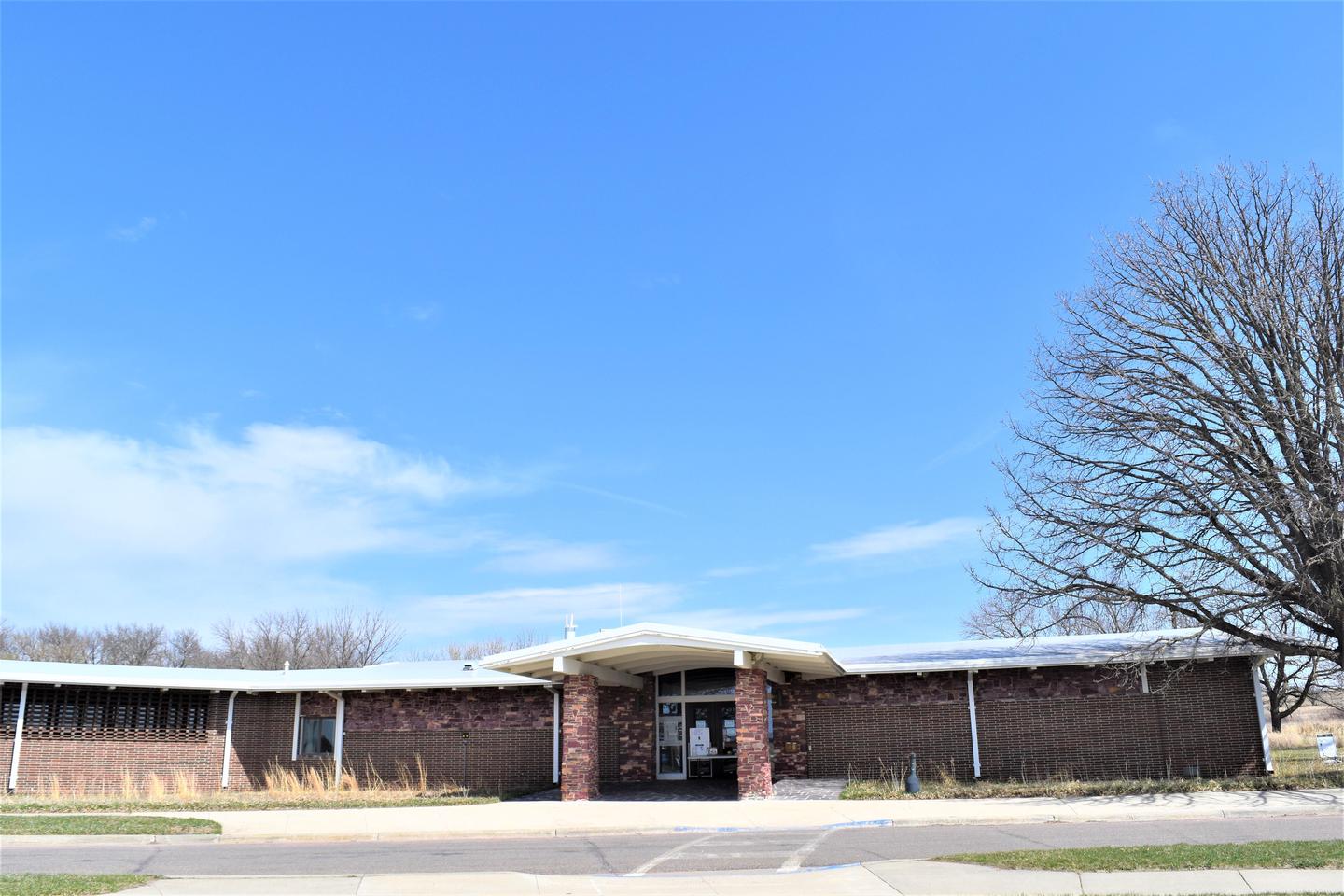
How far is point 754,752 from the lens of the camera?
21375 millimetres

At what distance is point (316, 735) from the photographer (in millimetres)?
27266

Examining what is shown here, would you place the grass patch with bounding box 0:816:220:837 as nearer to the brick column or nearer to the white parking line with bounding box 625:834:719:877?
the white parking line with bounding box 625:834:719:877

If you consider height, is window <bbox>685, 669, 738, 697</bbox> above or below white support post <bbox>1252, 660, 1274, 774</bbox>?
above

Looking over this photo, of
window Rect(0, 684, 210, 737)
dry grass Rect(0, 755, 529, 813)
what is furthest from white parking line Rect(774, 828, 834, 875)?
window Rect(0, 684, 210, 737)

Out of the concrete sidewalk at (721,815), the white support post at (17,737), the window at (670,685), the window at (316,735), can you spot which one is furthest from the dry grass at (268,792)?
the window at (670,685)

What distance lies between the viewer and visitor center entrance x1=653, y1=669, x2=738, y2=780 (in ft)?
85.2

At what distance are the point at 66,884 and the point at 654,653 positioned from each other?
13297mm

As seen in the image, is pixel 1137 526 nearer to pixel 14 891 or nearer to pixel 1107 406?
pixel 1107 406

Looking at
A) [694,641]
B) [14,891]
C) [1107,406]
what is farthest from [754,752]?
Result: [14,891]

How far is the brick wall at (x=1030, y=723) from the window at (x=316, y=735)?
11717mm

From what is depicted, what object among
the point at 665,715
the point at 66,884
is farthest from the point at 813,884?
the point at 665,715

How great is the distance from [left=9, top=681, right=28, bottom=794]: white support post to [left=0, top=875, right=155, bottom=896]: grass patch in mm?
14948

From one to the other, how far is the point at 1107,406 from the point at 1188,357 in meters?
1.86

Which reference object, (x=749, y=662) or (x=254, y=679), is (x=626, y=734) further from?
(x=254, y=679)
